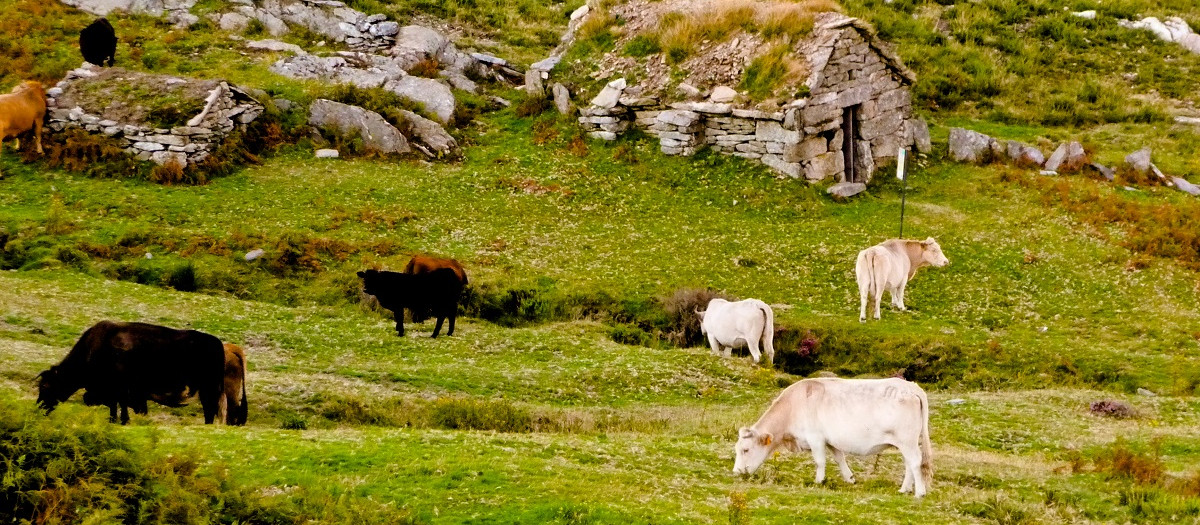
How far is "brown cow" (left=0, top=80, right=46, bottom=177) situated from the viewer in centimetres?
3528

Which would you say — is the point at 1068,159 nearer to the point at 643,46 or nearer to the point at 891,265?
the point at 643,46

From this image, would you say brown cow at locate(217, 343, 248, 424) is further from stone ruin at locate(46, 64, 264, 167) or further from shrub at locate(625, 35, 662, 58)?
shrub at locate(625, 35, 662, 58)

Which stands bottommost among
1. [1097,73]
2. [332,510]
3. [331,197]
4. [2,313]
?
[1097,73]

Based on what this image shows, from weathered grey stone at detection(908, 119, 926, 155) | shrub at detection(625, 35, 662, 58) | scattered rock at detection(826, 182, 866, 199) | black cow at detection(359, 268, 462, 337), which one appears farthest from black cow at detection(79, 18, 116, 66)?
weathered grey stone at detection(908, 119, 926, 155)

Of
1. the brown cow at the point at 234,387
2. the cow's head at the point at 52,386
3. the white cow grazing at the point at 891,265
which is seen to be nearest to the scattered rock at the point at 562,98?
the white cow grazing at the point at 891,265

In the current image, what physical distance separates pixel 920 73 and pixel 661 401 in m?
37.9

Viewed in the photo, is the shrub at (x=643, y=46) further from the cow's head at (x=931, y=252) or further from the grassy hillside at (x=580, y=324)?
the cow's head at (x=931, y=252)

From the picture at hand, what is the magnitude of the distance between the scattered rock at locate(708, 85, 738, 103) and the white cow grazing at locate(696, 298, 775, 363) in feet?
47.1

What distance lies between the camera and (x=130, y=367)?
1733 centimetres

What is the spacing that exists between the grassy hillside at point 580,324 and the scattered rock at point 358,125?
1.34 metres

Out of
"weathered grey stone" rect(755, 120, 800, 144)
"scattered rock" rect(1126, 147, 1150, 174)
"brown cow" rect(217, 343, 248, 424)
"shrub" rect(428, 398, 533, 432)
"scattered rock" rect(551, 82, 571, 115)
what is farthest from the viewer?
"scattered rock" rect(551, 82, 571, 115)

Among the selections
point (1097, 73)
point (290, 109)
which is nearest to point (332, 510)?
point (290, 109)

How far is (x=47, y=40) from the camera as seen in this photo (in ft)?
145

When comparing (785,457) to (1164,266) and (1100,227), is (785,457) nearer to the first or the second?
(1164,266)
